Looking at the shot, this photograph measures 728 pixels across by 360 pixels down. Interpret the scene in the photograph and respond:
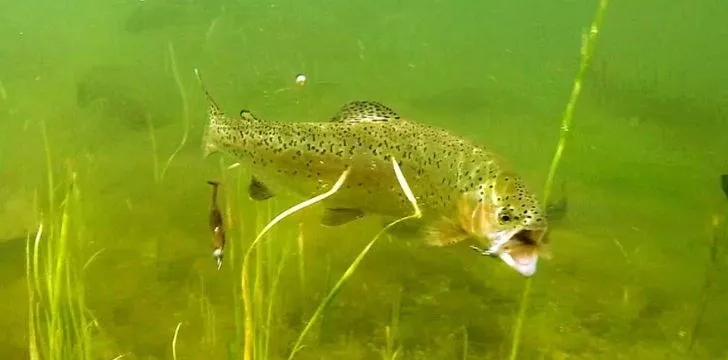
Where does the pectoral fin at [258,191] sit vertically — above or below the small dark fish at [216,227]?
below

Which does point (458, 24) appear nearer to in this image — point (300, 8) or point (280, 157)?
point (300, 8)

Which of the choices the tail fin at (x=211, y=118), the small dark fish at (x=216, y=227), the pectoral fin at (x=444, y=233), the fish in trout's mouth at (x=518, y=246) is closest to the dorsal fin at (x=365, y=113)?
the tail fin at (x=211, y=118)

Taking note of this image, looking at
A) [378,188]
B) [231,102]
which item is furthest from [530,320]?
[231,102]

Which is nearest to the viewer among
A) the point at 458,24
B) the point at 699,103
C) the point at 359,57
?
the point at 699,103

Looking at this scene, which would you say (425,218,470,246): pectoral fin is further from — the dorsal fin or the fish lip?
the dorsal fin

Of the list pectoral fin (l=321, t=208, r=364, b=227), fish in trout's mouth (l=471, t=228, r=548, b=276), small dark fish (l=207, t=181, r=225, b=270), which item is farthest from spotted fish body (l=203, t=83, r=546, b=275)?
small dark fish (l=207, t=181, r=225, b=270)

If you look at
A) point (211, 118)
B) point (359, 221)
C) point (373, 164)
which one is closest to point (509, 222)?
point (373, 164)

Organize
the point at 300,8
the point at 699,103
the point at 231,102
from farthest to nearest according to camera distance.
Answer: the point at 300,8 → the point at 699,103 → the point at 231,102

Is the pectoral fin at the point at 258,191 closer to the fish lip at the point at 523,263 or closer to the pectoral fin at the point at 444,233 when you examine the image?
the pectoral fin at the point at 444,233
